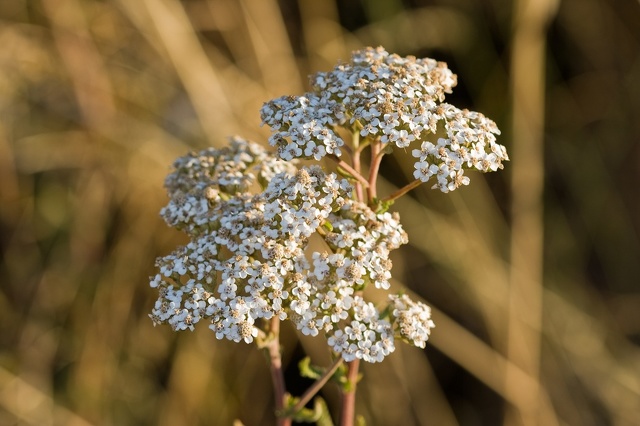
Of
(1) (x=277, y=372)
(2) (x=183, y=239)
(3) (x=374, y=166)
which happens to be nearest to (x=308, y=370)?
Result: (1) (x=277, y=372)

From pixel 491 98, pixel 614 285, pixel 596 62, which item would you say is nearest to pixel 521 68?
pixel 491 98

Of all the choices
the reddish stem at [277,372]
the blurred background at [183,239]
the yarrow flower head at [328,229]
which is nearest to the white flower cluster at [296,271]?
the yarrow flower head at [328,229]

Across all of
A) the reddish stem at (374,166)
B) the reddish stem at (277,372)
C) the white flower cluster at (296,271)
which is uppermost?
the reddish stem at (374,166)

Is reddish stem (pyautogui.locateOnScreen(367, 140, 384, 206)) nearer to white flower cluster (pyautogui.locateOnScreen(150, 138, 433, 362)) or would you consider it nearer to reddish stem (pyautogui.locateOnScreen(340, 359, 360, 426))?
white flower cluster (pyautogui.locateOnScreen(150, 138, 433, 362))

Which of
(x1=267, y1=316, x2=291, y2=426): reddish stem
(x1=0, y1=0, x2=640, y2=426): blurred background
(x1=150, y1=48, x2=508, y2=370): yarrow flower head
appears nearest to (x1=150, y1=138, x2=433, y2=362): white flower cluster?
(x1=150, y1=48, x2=508, y2=370): yarrow flower head

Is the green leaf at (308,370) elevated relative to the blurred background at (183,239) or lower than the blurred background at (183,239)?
lower

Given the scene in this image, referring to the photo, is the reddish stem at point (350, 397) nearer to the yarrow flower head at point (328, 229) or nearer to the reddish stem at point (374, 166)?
the yarrow flower head at point (328, 229)

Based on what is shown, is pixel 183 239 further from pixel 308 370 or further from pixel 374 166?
pixel 374 166
